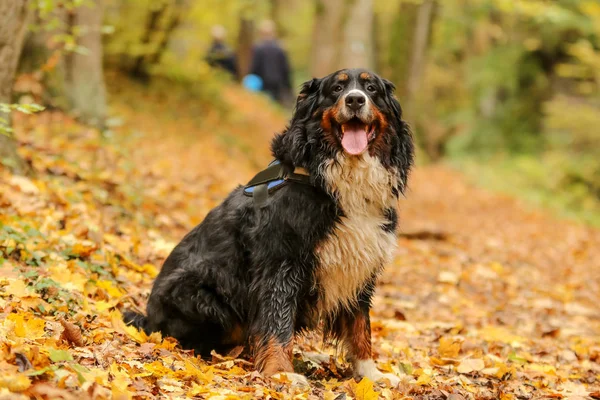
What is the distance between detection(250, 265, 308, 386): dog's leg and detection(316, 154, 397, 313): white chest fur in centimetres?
20

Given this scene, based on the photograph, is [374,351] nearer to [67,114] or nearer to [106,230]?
[106,230]

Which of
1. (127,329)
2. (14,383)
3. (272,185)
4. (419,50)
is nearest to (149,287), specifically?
(127,329)

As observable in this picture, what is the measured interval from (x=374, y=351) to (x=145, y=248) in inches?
101

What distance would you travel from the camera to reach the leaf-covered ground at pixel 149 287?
371 centimetres

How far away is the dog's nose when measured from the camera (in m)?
4.28

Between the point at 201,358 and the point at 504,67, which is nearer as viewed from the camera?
the point at 201,358

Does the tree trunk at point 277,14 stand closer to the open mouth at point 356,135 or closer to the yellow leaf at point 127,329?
the open mouth at point 356,135

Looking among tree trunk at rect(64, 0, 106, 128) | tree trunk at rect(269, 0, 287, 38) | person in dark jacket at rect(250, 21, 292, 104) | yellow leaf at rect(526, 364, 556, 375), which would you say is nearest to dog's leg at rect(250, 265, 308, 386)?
yellow leaf at rect(526, 364, 556, 375)

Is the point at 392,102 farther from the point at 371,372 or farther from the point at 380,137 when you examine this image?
the point at 371,372

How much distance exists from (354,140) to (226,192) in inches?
265

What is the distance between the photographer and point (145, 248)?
21.6 ft

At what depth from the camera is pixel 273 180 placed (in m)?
4.50

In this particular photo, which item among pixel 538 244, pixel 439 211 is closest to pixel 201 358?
pixel 538 244

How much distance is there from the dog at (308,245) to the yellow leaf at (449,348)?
95 cm
